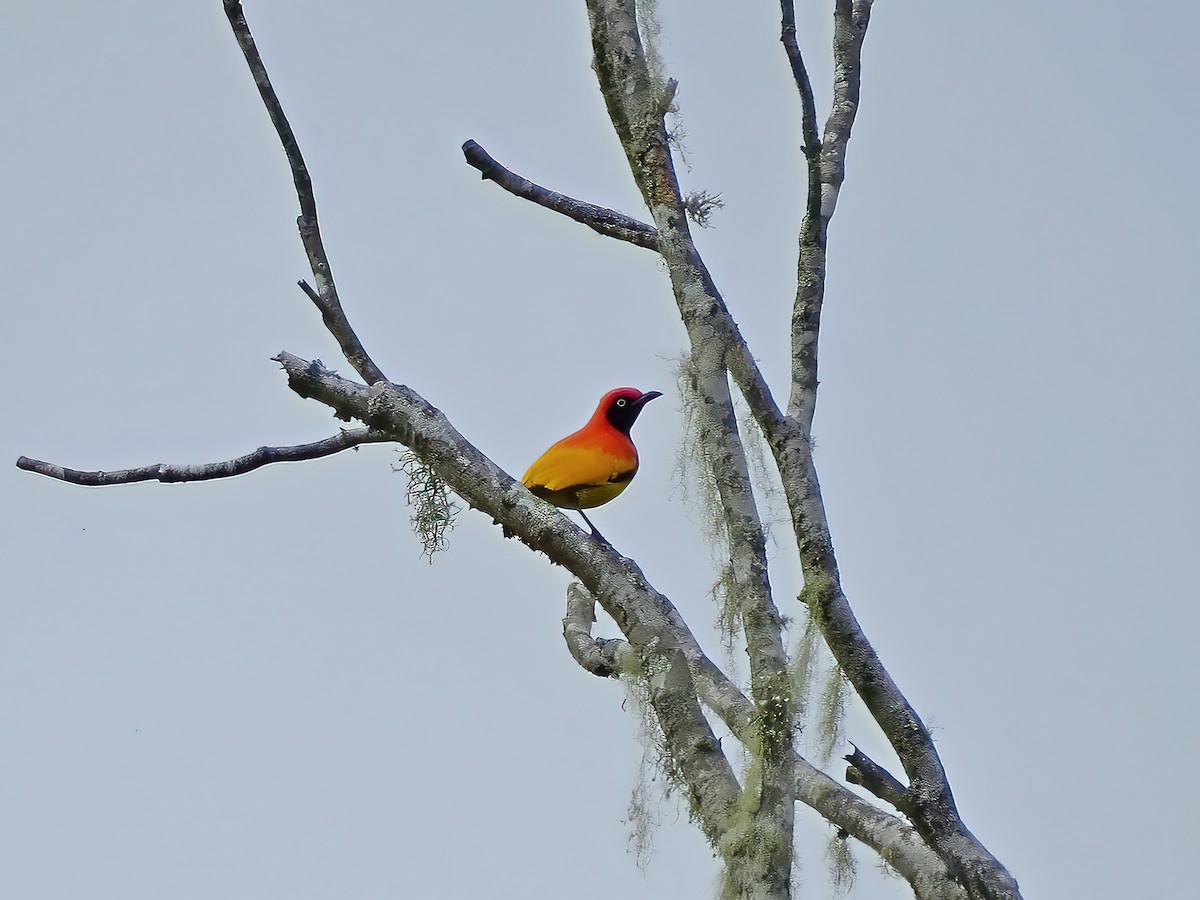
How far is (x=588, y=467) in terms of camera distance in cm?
358

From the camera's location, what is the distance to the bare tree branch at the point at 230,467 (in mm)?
3205

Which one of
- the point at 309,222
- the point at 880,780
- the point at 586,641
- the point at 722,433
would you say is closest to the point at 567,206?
the point at 309,222

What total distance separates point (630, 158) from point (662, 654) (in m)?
1.21

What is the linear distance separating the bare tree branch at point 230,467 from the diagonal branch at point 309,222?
155 mm

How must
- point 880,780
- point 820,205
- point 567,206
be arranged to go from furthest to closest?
point 567,206 < point 820,205 < point 880,780

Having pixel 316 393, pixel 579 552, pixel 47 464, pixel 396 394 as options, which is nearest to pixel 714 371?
pixel 579 552

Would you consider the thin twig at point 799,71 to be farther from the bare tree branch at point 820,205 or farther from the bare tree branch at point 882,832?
the bare tree branch at point 882,832

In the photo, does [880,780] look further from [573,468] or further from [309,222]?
[309,222]

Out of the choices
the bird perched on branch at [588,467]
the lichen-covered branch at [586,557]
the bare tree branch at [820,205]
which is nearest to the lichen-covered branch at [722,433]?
the lichen-covered branch at [586,557]

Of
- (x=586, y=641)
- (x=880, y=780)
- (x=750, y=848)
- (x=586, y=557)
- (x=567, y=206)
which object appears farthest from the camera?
(x=586, y=641)

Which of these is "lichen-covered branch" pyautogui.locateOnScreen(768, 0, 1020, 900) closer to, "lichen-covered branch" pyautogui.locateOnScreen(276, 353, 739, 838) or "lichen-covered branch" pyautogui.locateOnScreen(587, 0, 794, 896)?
"lichen-covered branch" pyautogui.locateOnScreen(587, 0, 794, 896)

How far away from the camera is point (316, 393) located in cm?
317

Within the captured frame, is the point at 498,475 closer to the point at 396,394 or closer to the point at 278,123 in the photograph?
the point at 396,394

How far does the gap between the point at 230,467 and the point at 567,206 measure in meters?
1.14
